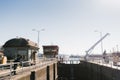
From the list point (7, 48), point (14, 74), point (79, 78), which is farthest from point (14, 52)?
point (79, 78)

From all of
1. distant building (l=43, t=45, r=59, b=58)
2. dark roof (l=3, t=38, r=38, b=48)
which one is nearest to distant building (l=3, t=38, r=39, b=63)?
dark roof (l=3, t=38, r=38, b=48)

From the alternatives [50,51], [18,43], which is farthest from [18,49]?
[50,51]

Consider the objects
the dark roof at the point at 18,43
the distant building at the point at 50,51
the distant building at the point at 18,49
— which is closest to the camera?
the distant building at the point at 18,49

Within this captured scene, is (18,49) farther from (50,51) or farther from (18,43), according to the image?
(50,51)

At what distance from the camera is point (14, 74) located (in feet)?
58.9

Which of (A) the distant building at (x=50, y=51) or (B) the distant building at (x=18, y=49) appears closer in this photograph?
(B) the distant building at (x=18, y=49)

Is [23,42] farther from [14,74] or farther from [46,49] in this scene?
[46,49]

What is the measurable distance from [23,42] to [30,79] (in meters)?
12.4

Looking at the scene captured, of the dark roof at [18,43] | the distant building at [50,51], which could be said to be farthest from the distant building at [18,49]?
the distant building at [50,51]

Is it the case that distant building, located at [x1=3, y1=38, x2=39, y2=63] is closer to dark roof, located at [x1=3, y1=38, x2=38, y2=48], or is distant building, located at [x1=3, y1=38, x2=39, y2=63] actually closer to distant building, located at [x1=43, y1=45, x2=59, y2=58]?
dark roof, located at [x1=3, y1=38, x2=38, y2=48]

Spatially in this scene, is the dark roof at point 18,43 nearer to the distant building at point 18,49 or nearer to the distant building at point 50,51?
the distant building at point 18,49

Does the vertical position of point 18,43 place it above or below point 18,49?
above

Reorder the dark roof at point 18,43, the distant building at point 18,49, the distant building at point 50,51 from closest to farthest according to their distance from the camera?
1. the distant building at point 18,49
2. the dark roof at point 18,43
3. the distant building at point 50,51

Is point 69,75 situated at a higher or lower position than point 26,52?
lower
